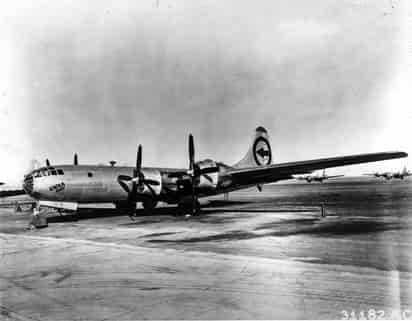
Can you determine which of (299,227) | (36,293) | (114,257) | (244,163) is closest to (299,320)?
(36,293)

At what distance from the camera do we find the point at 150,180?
2291 centimetres

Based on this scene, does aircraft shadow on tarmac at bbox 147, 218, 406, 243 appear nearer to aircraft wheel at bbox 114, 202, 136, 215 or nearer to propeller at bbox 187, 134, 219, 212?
propeller at bbox 187, 134, 219, 212

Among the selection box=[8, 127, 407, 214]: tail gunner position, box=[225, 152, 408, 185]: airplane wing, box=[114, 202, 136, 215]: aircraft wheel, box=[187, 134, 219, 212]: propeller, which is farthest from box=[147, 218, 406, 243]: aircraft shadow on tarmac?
box=[114, 202, 136, 215]: aircraft wheel

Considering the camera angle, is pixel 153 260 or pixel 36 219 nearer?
pixel 153 260

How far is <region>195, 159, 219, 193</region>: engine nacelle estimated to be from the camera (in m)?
23.3

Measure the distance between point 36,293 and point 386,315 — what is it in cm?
588

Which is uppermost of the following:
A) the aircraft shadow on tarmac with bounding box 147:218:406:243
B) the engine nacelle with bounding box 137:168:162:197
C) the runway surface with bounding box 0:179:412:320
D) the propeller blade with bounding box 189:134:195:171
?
the propeller blade with bounding box 189:134:195:171

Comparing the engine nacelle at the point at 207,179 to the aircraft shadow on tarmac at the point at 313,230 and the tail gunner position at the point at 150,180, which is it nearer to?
the tail gunner position at the point at 150,180

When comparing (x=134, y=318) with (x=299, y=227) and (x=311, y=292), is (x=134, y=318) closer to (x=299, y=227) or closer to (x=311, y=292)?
(x=311, y=292)

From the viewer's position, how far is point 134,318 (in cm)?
550

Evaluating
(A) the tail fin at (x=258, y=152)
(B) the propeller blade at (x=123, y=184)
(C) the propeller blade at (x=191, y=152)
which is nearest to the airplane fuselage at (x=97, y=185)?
(B) the propeller blade at (x=123, y=184)

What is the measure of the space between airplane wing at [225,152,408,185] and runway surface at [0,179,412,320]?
20.7 ft

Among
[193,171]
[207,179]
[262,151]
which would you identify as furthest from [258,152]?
[193,171]

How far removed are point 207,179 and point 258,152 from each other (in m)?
9.75
